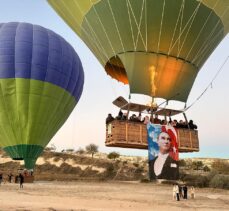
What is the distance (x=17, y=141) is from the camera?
22.5m

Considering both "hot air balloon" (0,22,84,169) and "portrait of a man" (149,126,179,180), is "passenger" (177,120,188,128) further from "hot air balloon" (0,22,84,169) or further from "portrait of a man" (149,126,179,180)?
"hot air balloon" (0,22,84,169)

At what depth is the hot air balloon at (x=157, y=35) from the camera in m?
18.0

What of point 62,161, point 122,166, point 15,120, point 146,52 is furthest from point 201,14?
point 62,161

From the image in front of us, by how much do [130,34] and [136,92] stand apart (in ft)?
10.1

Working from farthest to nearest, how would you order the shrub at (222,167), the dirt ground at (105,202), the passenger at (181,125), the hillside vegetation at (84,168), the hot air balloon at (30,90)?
the shrub at (222,167) < the hillside vegetation at (84,168) < the hot air balloon at (30,90) < the passenger at (181,125) < the dirt ground at (105,202)

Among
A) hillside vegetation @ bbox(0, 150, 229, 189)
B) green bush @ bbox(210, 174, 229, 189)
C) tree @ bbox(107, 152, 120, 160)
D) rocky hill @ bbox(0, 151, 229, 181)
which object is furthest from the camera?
tree @ bbox(107, 152, 120, 160)

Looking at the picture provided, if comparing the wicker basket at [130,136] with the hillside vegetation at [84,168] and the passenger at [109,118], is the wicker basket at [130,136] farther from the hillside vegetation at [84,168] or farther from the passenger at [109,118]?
the hillside vegetation at [84,168]

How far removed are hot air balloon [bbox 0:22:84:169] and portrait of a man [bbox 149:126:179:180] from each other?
9.41 meters

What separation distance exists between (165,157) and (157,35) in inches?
254

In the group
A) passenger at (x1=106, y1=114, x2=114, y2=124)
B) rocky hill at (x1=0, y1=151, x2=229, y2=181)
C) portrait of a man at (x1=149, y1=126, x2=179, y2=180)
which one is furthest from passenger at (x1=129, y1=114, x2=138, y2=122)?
rocky hill at (x1=0, y1=151, x2=229, y2=181)

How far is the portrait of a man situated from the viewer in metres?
16.0

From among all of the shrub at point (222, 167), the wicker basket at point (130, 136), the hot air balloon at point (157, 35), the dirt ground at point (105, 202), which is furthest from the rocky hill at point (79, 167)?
the dirt ground at point (105, 202)

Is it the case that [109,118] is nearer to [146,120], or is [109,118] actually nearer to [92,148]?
[146,120]

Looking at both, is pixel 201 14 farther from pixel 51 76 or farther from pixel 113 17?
pixel 51 76
